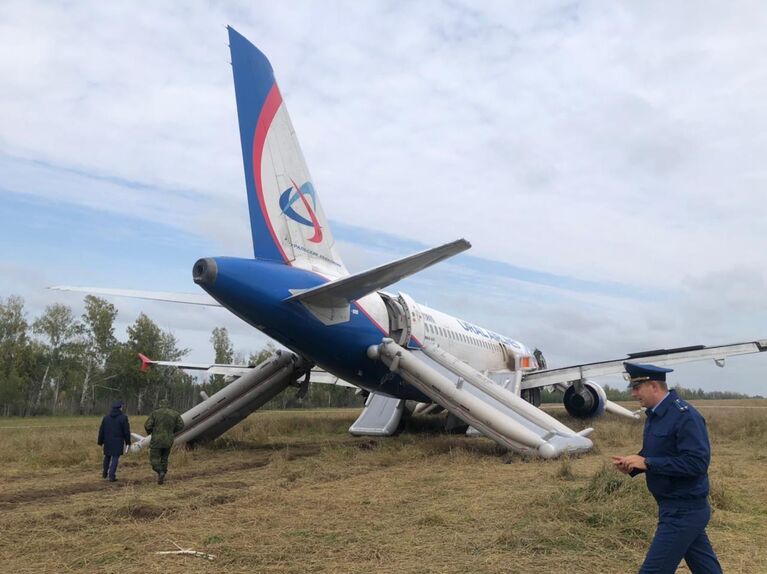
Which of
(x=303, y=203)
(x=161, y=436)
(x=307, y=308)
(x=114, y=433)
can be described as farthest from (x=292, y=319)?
(x=114, y=433)

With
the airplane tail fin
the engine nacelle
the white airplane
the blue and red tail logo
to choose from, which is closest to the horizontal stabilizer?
the white airplane

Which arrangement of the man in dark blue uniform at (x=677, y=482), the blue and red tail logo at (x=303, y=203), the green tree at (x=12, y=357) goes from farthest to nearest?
the green tree at (x=12, y=357), the blue and red tail logo at (x=303, y=203), the man in dark blue uniform at (x=677, y=482)

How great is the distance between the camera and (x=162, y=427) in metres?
10.4

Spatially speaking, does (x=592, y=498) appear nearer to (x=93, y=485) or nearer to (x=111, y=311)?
(x=93, y=485)

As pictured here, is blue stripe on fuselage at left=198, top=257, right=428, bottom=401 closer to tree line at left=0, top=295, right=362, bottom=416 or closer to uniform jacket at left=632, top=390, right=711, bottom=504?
uniform jacket at left=632, top=390, right=711, bottom=504

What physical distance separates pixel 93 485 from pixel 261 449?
17.5 ft

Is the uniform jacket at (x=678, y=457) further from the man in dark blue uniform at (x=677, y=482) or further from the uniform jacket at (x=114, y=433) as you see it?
the uniform jacket at (x=114, y=433)

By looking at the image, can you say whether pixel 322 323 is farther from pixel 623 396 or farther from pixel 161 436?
pixel 623 396

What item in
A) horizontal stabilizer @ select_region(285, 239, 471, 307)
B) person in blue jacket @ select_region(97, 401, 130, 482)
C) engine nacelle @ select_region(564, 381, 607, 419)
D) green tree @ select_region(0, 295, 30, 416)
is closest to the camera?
horizontal stabilizer @ select_region(285, 239, 471, 307)

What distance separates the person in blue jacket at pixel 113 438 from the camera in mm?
10570

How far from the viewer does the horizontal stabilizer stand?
32.7 feet

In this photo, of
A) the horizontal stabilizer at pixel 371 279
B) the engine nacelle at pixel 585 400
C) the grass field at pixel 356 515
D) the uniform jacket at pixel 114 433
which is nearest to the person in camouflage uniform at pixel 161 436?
the grass field at pixel 356 515

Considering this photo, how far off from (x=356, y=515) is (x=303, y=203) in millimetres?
7969

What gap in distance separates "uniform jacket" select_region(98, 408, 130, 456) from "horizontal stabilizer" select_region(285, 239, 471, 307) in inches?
139
